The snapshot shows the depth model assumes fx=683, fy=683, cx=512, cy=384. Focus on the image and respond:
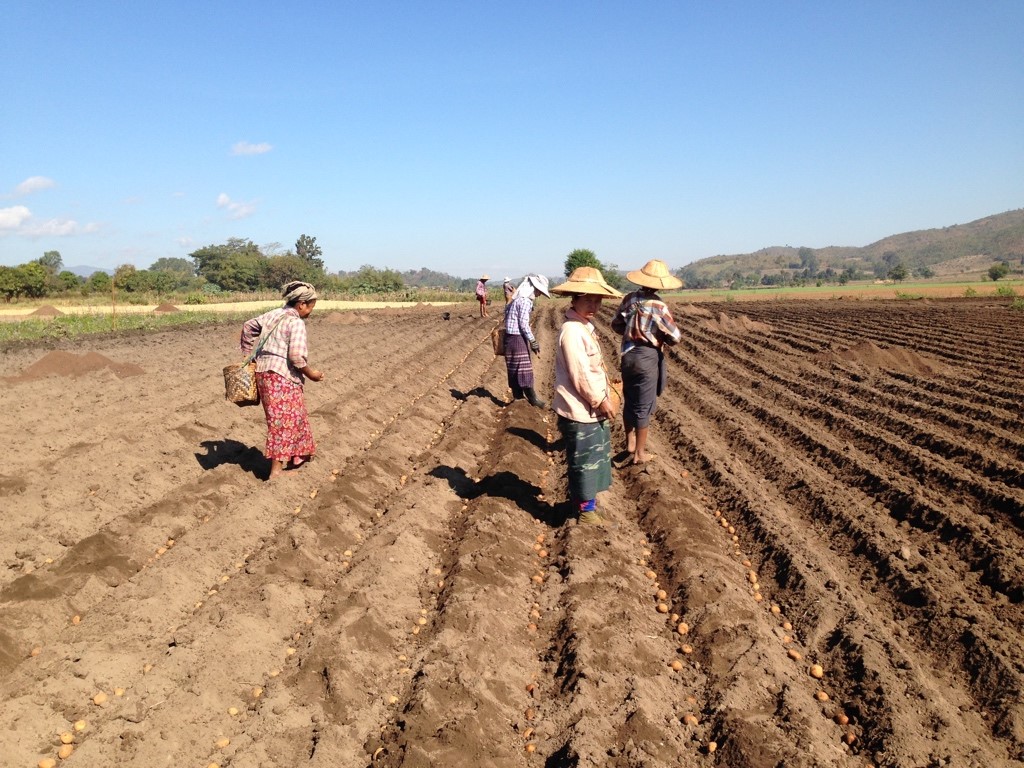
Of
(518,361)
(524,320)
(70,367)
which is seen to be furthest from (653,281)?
(70,367)

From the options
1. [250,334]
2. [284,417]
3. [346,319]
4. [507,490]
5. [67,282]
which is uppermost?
[67,282]

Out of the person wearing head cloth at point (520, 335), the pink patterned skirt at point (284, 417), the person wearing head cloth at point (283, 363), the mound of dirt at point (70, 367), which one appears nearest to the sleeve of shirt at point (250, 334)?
the person wearing head cloth at point (283, 363)

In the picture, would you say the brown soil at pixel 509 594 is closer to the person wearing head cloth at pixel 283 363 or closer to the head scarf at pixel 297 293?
the person wearing head cloth at pixel 283 363

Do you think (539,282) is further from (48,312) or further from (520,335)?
(48,312)

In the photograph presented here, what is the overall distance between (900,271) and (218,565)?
102 metres

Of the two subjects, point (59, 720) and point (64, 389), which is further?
point (64, 389)

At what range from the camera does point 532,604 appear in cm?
417

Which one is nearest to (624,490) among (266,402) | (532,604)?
(532,604)

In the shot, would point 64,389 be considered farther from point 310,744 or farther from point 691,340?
point 691,340

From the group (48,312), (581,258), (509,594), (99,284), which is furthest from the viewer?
(581,258)

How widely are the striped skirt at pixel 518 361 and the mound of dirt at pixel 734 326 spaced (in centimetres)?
1281

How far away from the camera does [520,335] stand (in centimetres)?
811

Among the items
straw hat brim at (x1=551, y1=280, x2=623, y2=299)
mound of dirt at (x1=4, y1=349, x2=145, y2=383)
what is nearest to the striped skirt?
straw hat brim at (x1=551, y1=280, x2=623, y2=299)

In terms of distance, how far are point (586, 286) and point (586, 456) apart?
1.19 meters
